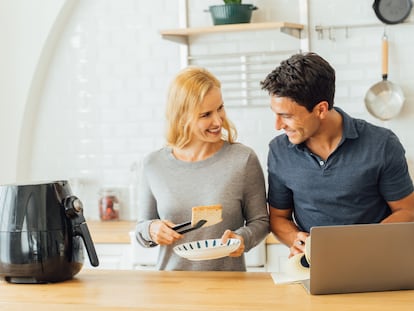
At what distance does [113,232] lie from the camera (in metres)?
4.38

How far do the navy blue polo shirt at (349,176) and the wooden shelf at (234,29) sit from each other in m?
1.33

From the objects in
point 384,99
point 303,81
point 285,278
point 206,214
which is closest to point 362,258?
point 285,278

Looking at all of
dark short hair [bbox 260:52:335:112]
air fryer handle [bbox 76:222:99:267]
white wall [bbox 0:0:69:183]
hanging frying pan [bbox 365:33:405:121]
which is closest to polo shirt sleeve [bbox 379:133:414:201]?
dark short hair [bbox 260:52:335:112]

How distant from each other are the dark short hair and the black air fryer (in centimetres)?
85

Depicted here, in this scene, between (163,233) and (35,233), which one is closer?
(35,233)

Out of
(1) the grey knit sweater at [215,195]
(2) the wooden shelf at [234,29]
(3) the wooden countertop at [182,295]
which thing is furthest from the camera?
(2) the wooden shelf at [234,29]

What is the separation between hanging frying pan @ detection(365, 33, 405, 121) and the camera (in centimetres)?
437

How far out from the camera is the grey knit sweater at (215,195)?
3.08 m

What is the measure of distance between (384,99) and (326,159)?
1527 millimetres

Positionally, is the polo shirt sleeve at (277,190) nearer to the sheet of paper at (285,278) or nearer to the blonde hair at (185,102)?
the blonde hair at (185,102)

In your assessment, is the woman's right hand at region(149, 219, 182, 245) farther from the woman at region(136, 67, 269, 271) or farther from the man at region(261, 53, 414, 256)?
the man at region(261, 53, 414, 256)

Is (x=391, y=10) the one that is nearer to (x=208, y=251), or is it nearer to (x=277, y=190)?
(x=277, y=190)

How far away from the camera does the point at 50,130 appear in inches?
196

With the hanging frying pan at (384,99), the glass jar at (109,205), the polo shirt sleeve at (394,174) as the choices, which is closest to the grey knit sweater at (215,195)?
the polo shirt sleeve at (394,174)
